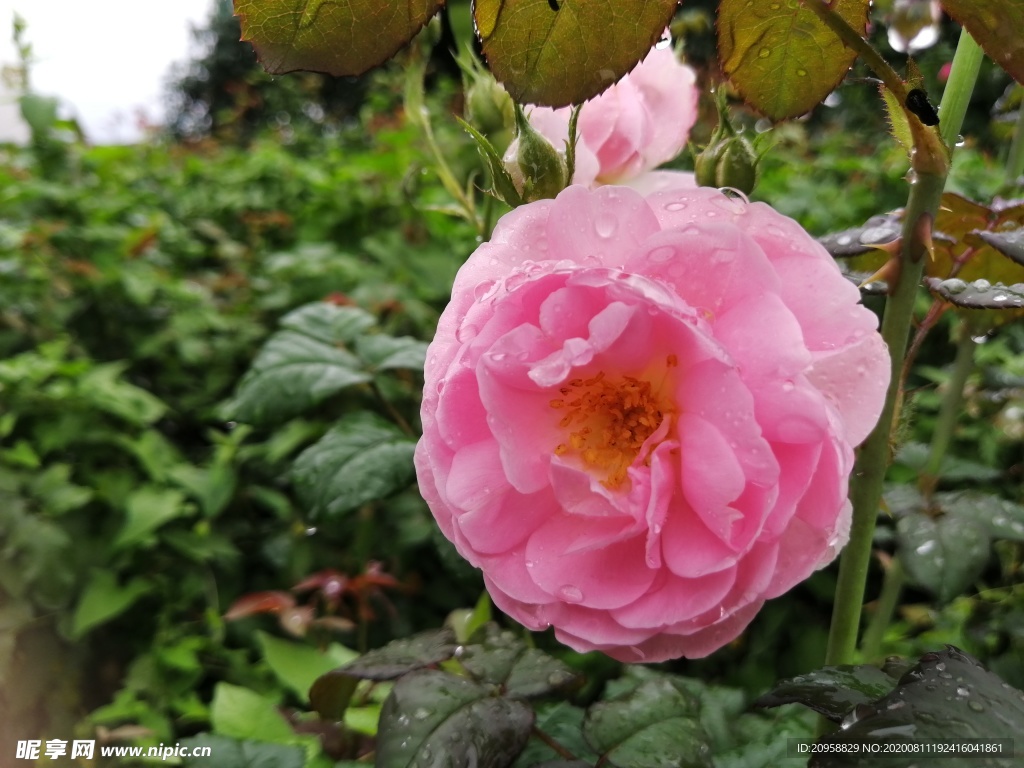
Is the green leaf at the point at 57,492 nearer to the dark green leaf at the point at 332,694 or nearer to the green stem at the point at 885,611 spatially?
the dark green leaf at the point at 332,694

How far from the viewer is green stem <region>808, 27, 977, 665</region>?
0.42 meters

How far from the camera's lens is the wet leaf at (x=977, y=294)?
17.6 inches

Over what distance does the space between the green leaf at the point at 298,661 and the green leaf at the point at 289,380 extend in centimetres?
26

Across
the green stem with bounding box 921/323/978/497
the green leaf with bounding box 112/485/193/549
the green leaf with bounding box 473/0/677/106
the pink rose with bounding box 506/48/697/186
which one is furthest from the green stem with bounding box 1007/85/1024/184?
the green leaf with bounding box 112/485/193/549

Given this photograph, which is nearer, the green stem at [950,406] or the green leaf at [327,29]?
the green leaf at [327,29]

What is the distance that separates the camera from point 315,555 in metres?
1.21

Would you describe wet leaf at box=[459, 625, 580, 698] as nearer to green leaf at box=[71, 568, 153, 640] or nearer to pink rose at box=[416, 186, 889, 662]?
pink rose at box=[416, 186, 889, 662]

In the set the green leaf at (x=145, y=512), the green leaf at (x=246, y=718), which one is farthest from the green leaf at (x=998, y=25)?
the green leaf at (x=145, y=512)

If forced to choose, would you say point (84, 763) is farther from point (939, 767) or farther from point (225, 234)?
point (225, 234)

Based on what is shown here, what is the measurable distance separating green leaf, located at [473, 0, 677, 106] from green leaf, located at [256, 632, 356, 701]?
2.22ft

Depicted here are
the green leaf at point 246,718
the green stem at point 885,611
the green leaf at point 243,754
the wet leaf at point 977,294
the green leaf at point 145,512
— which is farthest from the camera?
the green leaf at point 145,512

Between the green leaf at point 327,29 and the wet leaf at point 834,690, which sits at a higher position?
the green leaf at point 327,29

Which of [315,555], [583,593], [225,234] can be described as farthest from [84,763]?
[225,234]

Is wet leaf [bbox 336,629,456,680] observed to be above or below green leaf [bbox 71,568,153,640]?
above
